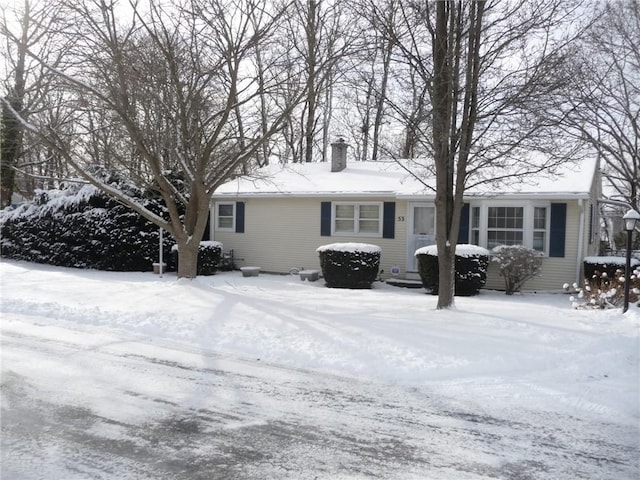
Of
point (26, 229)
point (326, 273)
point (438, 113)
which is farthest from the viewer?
point (26, 229)

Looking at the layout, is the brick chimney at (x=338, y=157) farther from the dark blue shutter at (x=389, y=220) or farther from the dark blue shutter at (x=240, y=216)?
the dark blue shutter at (x=389, y=220)

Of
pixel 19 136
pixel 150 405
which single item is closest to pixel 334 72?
pixel 150 405

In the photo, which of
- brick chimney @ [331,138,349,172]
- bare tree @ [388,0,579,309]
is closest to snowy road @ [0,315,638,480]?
bare tree @ [388,0,579,309]

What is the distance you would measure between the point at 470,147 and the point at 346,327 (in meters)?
3.59

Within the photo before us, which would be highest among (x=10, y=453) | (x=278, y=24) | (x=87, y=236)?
(x=278, y=24)

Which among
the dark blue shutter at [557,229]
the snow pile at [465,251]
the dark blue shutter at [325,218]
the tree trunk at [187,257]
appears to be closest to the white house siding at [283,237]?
the dark blue shutter at [325,218]

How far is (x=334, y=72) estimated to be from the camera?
436 inches

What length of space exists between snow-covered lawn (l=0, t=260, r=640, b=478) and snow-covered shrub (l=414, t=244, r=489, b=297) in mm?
2170

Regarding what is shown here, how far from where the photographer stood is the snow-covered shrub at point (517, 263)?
12828 mm

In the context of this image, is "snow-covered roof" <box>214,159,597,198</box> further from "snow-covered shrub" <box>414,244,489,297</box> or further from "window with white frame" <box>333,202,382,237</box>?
"snow-covered shrub" <box>414,244,489,297</box>

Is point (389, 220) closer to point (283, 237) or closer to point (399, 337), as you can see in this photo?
point (283, 237)

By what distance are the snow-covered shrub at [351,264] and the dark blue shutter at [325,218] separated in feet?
6.16

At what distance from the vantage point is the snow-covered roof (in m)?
13.2

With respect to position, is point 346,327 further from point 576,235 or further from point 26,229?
point 26,229
